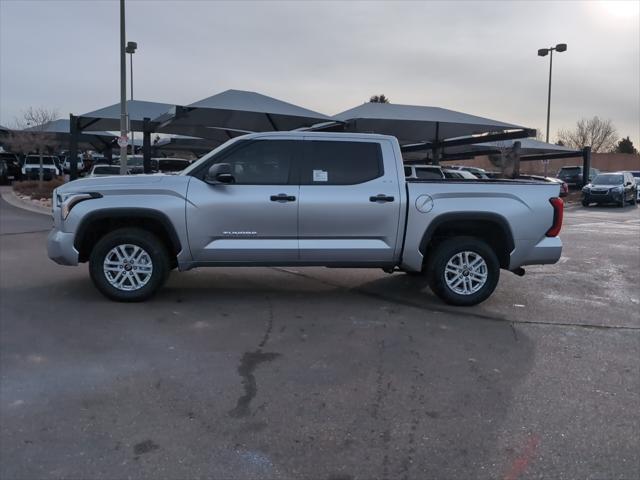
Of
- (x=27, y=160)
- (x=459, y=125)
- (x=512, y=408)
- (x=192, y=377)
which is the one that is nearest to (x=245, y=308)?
(x=192, y=377)

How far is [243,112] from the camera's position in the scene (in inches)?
646

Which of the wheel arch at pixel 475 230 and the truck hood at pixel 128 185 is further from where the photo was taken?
the wheel arch at pixel 475 230

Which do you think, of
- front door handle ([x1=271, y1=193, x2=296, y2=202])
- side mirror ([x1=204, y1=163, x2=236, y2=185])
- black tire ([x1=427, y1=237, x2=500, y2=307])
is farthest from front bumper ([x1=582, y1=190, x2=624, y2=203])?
side mirror ([x1=204, y1=163, x2=236, y2=185])

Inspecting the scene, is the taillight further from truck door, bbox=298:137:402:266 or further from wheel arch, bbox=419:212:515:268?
truck door, bbox=298:137:402:266

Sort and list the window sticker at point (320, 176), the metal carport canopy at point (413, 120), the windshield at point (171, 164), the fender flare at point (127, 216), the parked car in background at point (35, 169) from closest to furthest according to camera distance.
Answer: the fender flare at point (127, 216), the window sticker at point (320, 176), the metal carport canopy at point (413, 120), the windshield at point (171, 164), the parked car in background at point (35, 169)

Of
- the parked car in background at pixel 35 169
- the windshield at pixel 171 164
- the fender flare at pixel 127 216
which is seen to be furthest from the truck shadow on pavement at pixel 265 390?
the parked car in background at pixel 35 169

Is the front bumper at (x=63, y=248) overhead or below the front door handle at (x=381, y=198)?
below

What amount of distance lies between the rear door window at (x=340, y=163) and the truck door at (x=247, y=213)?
0.78ft

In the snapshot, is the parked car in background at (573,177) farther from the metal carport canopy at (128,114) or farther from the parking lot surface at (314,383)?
the parking lot surface at (314,383)

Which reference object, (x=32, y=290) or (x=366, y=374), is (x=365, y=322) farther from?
(x=32, y=290)

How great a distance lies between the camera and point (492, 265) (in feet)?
22.3

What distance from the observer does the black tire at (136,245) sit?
6.53 metres

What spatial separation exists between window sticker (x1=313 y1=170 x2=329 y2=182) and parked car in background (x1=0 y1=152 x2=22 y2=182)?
110ft

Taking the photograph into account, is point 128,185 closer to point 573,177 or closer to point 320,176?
point 320,176
